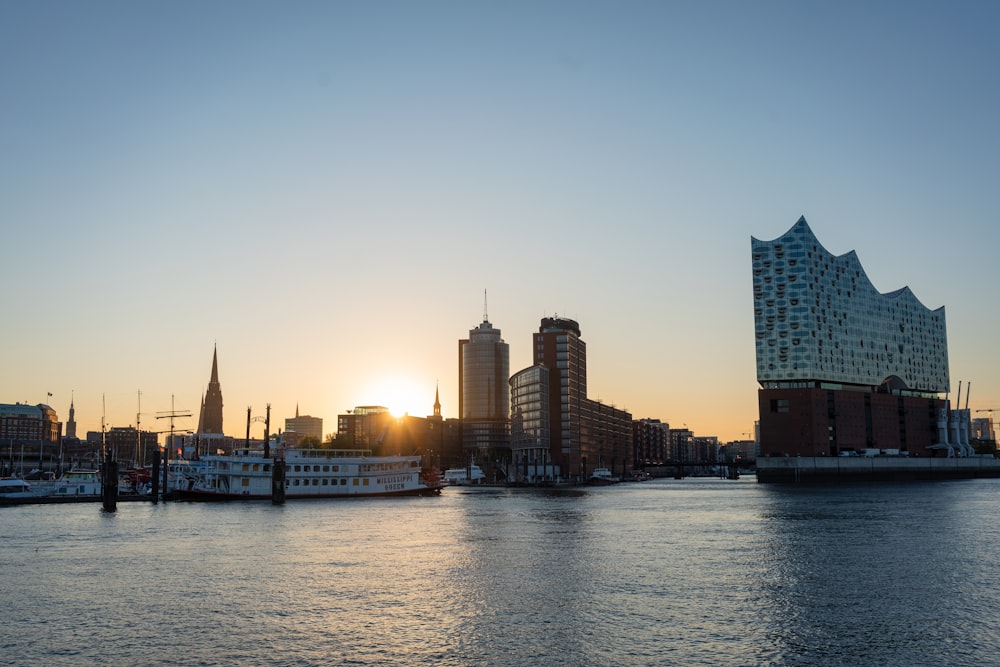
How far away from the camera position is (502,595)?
155 feet

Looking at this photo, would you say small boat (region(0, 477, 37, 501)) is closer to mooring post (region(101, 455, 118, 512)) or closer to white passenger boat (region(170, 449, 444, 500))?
Result: white passenger boat (region(170, 449, 444, 500))

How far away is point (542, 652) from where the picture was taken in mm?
34281

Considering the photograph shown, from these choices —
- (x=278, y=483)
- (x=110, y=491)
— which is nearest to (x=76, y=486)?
(x=110, y=491)

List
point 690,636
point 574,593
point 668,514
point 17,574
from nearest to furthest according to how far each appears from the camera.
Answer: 1. point 690,636
2. point 574,593
3. point 17,574
4. point 668,514

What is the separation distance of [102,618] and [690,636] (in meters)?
28.4

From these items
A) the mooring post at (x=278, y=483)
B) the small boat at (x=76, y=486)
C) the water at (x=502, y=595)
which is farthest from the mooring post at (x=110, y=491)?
the small boat at (x=76, y=486)

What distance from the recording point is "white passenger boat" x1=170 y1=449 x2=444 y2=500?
475ft

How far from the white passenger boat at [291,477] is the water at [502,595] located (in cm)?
5308

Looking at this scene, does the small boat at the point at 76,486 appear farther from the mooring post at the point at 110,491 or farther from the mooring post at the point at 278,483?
the mooring post at the point at 278,483

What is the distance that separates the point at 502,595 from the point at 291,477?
112 metres

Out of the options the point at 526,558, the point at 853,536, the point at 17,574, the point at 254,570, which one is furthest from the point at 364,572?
the point at 853,536

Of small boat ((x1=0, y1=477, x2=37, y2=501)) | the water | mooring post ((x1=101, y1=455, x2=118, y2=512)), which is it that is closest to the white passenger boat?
small boat ((x1=0, y1=477, x2=37, y2=501))

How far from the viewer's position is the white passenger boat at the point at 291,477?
475ft

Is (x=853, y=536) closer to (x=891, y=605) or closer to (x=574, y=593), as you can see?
(x=891, y=605)
